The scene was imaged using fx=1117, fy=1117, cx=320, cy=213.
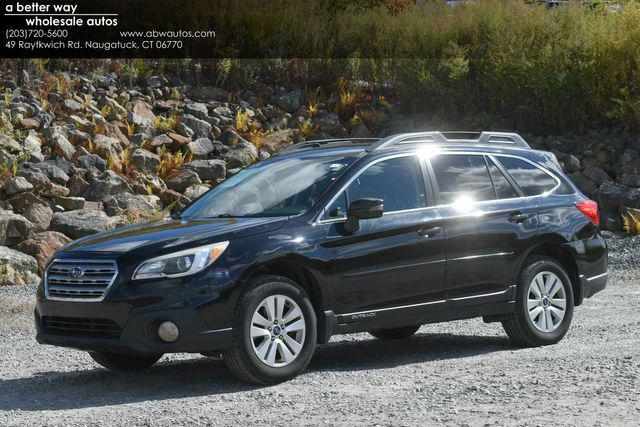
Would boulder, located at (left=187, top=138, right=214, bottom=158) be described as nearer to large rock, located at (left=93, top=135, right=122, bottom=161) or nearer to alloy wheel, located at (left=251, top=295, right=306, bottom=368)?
large rock, located at (left=93, top=135, right=122, bottom=161)

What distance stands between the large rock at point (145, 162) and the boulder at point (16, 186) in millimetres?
2243

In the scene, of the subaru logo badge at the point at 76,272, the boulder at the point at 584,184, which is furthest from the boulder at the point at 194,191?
the subaru logo badge at the point at 76,272

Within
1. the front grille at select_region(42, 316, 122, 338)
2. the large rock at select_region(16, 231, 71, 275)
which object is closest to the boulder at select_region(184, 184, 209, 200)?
the large rock at select_region(16, 231, 71, 275)

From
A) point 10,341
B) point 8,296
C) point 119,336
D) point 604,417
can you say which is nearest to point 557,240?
point 604,417

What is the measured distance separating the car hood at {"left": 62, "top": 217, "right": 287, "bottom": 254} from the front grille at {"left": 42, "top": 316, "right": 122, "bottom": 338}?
492mm

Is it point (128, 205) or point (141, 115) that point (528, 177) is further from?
point (141, 115)

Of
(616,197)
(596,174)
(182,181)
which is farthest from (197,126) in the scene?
(616,197)

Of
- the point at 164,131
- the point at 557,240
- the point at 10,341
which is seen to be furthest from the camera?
the point at 164,131

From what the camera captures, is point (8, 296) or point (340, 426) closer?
point (340, 426)

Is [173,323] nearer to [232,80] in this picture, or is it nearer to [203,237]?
[203,237]

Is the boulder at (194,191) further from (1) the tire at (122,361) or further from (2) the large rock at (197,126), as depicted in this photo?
(1) the tire at (122,361)

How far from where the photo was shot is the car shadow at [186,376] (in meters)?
7.71

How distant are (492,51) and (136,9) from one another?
7.36 meters

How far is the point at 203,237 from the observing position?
779 centimetres
